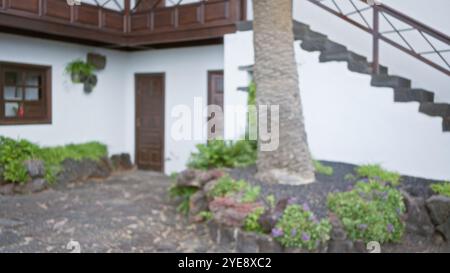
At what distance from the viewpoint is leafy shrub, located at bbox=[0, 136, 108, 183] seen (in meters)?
7.22

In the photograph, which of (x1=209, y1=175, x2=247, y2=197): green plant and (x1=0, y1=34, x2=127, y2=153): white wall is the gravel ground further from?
(x1=0, y1=34, x2=127, y2=153): white wall

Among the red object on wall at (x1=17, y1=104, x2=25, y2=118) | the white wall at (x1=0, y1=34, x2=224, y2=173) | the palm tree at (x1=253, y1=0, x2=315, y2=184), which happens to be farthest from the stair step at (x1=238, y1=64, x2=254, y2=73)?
the red object on wall at (x1=17, y1=104, x2=25, y2=118)

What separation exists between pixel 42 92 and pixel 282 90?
5.48 metres

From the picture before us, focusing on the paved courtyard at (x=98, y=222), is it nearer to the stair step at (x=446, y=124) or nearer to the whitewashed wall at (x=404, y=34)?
the stair step at (x=446, y=124)

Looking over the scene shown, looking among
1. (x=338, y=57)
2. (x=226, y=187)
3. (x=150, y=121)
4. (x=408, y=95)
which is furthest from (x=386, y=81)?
(x=150, y=121)

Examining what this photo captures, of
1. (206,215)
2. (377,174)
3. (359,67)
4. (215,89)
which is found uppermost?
(359,67)

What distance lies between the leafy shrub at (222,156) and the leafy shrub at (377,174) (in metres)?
1.54

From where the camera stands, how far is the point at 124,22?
8898mm

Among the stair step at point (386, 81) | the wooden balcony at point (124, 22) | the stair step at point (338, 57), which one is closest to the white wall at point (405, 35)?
the stair step at point (338, 57)

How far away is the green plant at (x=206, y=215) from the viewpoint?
4.94 meters

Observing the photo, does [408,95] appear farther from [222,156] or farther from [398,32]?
[222,156]

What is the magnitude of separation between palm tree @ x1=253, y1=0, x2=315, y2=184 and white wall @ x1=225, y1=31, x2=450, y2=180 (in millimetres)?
1338

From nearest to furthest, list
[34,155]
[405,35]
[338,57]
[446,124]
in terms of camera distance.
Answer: [446,124], [338,57], [405,35], [34,155]
